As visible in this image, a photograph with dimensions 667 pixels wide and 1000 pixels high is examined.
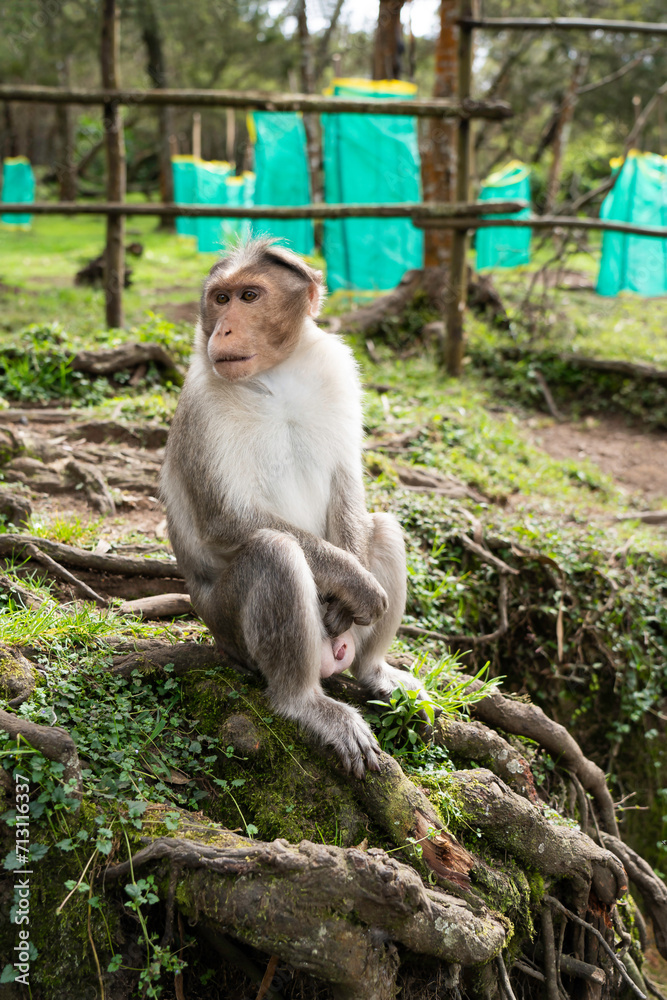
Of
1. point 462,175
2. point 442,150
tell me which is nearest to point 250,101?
point 462,175

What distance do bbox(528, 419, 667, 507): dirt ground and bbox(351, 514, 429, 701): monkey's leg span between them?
3.91m

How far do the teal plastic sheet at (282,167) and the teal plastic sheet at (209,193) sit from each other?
417 centimetres

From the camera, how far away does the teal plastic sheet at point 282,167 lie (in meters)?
10.7

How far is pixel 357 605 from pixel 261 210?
229 inches

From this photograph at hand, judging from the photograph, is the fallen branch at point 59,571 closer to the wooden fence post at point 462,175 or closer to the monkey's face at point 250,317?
the monkey's face at point 250,317

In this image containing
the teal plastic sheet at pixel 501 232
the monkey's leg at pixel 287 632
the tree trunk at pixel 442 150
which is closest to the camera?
the monkey's leg at pixel 287 632

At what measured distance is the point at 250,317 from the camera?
3.08m

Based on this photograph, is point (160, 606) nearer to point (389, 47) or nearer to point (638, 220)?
point (638, 220)

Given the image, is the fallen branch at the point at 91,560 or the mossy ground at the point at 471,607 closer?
the mossy ground at the point at 471,607

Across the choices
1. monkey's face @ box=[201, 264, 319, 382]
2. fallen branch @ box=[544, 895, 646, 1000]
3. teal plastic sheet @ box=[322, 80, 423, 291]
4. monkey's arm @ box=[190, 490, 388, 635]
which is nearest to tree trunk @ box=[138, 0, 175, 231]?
teal plastic sheet @ box=[322, 80, 423, 291]

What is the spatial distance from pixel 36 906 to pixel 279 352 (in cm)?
207

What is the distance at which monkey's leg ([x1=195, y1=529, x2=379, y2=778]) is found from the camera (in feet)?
9.10

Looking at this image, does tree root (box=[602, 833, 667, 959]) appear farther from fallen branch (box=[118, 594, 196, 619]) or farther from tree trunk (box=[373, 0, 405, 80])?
tree trunk (box=[373, 0, 405, 80])

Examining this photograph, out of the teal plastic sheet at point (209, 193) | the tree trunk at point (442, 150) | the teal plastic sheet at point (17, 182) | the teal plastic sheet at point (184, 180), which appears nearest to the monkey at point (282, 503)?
the tree trunk at point (442, 150)
